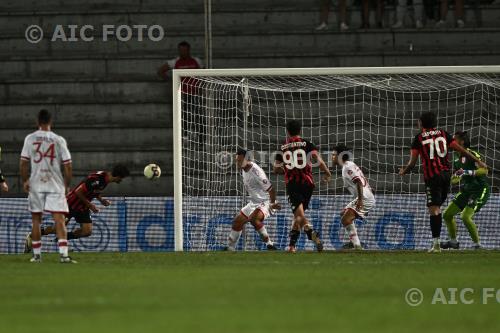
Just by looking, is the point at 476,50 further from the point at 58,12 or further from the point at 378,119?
the point at 58,12

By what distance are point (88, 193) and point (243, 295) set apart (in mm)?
9420

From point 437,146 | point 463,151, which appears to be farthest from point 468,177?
point 437,146

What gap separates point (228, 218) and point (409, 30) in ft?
21.4

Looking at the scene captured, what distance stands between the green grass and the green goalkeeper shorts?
3347 millimetres

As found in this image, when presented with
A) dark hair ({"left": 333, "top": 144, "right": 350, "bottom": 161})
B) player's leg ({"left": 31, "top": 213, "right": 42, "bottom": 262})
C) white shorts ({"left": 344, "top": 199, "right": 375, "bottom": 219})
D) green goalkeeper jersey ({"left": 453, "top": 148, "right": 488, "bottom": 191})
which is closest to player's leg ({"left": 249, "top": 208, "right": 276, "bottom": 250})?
white shorts ({"left": 344, "top": 199, "right": 375, "bottom": 219})

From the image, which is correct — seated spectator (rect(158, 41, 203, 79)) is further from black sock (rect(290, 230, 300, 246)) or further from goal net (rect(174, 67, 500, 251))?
black sock (rect(290, 230, 300, 246))

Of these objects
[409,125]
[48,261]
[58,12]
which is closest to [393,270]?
[48,261]

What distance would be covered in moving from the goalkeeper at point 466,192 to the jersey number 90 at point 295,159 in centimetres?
240

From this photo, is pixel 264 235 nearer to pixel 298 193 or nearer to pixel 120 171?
pixel 298 193

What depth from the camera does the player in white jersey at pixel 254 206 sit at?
20625 millimetres

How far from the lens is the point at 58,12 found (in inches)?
1048

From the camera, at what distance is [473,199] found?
20000 millimetres

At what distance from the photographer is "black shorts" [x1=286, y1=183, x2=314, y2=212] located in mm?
18812

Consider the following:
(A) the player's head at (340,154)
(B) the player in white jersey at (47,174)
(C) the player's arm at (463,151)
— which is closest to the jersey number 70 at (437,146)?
(C) the player's arm at (463,151)
